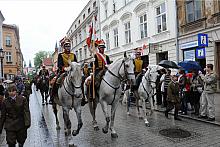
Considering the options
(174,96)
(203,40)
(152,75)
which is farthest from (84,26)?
(152,75)

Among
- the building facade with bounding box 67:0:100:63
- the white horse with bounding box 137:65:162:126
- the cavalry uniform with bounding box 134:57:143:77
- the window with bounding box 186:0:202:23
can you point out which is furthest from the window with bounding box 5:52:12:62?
the white horse with bounding box 137:65:162:126

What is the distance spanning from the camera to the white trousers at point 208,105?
27.9 feet

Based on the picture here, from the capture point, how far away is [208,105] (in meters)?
8.57

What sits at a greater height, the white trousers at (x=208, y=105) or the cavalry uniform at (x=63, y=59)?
the cavalry uniform at (x=63, y=59)

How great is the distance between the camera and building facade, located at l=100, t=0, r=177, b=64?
18.5 m

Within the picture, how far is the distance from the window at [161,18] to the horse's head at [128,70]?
43.5 feet

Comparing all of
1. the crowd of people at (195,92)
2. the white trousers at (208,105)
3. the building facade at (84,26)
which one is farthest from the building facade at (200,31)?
the building facade at (84,26)

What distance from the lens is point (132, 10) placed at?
23500 mm

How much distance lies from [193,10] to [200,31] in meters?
1.83

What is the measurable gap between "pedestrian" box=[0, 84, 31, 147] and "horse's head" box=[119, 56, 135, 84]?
9.64ft

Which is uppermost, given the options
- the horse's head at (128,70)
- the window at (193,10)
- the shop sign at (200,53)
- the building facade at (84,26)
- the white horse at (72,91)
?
Result: the building facade at (84,26)

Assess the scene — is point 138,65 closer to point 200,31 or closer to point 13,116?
point 13,116

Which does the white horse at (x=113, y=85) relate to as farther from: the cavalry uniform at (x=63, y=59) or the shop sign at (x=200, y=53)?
the shop sign at (x=200, y=53)

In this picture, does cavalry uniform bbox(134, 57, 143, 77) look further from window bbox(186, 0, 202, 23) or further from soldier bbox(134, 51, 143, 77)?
window bbox(186, 0, 202, 23)
